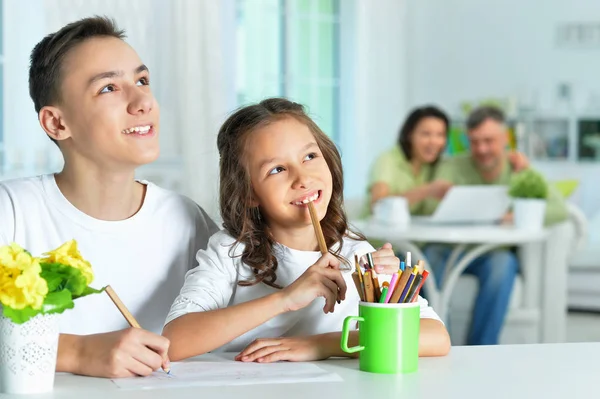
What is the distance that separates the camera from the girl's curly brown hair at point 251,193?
155 centimetres

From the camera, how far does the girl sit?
1.40 metres

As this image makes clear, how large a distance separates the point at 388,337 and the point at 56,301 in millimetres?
435

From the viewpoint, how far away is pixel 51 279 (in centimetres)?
107

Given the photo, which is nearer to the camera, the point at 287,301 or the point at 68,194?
the point at 287,301

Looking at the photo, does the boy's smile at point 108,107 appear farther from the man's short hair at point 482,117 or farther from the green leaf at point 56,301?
the man's short hair at point 482,117

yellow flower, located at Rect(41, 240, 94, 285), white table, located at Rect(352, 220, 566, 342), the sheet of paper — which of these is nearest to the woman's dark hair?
white table, located at Rect(352, 220, 566, 342)

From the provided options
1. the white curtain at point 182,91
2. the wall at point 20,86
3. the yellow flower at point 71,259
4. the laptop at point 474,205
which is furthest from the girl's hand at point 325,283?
the white curtain at point 182,91

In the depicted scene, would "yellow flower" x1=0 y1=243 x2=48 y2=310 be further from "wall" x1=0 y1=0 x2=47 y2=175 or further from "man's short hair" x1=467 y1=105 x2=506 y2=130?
"man's short hair" x1=467 y1=105 x2=506 y2=130

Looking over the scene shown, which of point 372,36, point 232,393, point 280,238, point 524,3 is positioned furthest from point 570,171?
point 232,393

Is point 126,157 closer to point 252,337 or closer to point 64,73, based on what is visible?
point 64,73

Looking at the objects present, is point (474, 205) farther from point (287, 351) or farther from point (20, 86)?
point (287, 351)

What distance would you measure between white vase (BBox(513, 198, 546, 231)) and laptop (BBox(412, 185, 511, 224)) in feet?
0.30

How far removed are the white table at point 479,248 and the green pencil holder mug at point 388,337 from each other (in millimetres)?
2491

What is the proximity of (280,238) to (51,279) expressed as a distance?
0.58 meters
